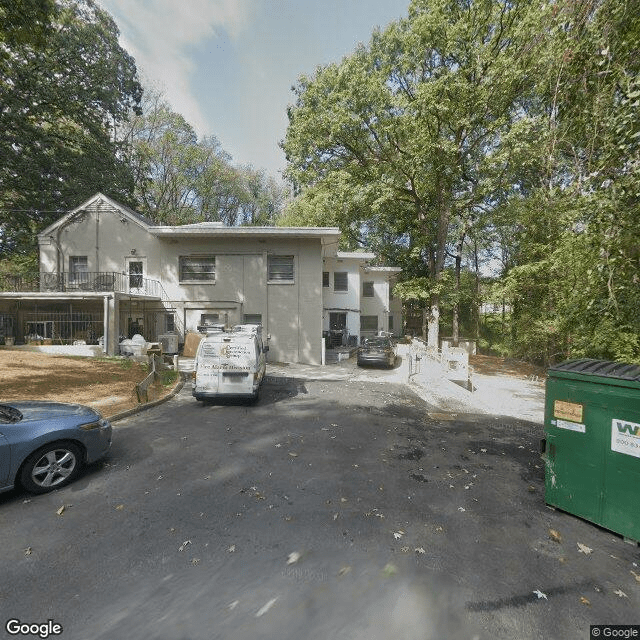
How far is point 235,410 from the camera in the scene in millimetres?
8766

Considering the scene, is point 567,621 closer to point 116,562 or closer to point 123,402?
point 116,562

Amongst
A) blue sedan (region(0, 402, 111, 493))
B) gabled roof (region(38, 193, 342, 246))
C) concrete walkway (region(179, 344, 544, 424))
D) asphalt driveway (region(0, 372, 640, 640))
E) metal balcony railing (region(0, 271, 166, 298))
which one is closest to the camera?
asphalt driveway (region(0, 372, 640, 640))

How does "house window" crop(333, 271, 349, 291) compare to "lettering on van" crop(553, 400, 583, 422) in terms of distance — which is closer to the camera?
"lettering on van" crop(553, 400, 583, 422)

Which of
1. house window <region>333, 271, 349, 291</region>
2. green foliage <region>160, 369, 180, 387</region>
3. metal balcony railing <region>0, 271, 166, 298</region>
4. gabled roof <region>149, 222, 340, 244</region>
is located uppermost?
gabled roof <region>149, 222, 340, 244</region>

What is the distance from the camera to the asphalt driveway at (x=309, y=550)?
269 centimetres

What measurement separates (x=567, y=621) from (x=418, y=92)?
18.0 m

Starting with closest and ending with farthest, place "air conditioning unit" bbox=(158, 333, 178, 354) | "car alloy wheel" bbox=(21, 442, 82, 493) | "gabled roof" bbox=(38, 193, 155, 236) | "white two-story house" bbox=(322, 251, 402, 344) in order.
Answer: "car alloy wheel" bbox=(21, 442, 82, 493) → "air conditioning unit" bbox=(158, 333, 178, 354) → "gabled roof" bbox=(38, 193, 155, 236) → "white two-story house" bbox=(322, 251, 402, 344)

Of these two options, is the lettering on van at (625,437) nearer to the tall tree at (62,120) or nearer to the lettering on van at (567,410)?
the lettering on van at (567,410)

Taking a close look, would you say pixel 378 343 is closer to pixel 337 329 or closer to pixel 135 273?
pixel 337 329

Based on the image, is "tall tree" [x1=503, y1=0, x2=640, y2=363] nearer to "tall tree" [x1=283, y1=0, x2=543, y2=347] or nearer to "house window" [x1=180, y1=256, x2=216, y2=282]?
"tall tree" [x1=283, y1=0, x2=543, y2=347]

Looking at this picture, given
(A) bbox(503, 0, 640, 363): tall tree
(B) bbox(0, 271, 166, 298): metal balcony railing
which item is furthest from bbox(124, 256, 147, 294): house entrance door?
(A) bbox(503, 0, 640, 363): tall tree

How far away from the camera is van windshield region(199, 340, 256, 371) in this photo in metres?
8.72

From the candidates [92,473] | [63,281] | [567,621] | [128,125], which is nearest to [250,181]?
[128,125]

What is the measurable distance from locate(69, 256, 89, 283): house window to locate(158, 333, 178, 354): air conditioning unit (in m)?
6.33
